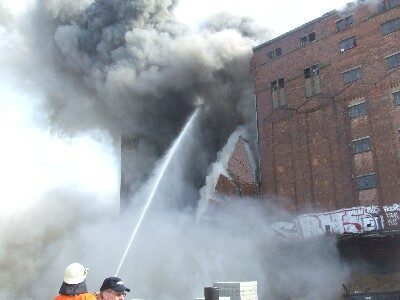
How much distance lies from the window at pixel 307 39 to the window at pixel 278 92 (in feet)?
8.05

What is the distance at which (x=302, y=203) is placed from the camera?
22.8 m

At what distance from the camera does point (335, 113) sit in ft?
73.7

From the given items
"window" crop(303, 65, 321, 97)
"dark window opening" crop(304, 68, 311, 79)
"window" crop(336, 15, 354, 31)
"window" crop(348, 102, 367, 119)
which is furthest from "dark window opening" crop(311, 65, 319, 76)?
"window" crop(348, 102, 367, 119)

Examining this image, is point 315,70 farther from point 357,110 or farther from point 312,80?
point 357,110

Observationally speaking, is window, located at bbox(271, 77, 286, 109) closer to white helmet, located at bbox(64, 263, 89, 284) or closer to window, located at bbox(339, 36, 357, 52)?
window, located at bbox(339, 36, 357, 52)

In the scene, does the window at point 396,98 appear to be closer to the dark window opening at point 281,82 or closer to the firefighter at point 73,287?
the dark window opening at point 281,82

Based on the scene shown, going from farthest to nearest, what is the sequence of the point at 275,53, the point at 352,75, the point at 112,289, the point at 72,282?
1. the point at 275,53
2. the point at 352,75
3. the point at 112,289
4. the point at 72,282

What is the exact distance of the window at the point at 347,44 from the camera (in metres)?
22.2

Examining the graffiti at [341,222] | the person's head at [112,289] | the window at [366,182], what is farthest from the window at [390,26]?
the person's head at [112,289]

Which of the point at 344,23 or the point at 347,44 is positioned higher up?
the point at 344,23

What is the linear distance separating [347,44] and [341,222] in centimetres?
991

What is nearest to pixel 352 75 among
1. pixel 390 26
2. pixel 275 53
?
pixel 390 26

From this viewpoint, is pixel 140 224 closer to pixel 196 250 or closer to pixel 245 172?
pixel 196 250

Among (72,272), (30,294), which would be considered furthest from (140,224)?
(72,272)
